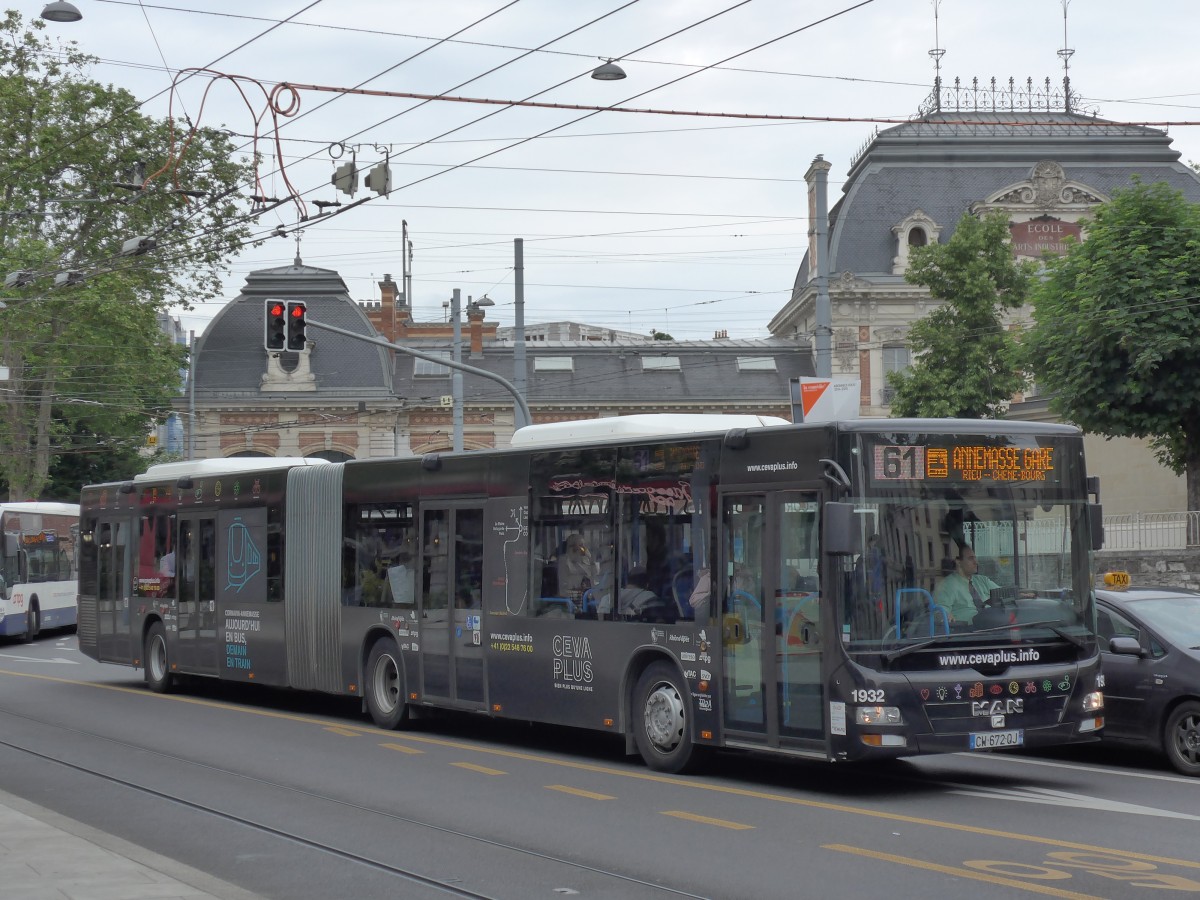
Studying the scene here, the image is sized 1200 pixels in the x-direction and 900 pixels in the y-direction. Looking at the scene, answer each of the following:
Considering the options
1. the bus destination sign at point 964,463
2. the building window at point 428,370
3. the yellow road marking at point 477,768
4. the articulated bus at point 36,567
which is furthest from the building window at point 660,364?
the bus destination sign at point 964,463

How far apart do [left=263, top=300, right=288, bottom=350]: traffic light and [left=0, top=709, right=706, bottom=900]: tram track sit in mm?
10173

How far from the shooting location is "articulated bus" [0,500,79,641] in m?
36.2

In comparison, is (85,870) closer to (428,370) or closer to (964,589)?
(964,589)

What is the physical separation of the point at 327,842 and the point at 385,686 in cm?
734

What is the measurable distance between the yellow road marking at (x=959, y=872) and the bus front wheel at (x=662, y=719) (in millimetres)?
3435

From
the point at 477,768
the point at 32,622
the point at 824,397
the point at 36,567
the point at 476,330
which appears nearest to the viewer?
the point at 477,768

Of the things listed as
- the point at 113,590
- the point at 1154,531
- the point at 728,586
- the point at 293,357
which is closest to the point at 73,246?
the point at 293,357

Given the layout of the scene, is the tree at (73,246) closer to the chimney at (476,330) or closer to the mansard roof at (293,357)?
the mansard roof at (293,357)

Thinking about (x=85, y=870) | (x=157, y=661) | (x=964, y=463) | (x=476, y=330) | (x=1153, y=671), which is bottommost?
(x=85, y=870)

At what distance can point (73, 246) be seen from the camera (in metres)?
46.5

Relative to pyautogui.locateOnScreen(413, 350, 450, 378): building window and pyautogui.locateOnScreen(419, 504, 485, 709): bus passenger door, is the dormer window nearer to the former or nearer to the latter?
pyautogui.locateOnScreen(413, 350, 450, 378): building window

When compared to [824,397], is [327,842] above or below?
below

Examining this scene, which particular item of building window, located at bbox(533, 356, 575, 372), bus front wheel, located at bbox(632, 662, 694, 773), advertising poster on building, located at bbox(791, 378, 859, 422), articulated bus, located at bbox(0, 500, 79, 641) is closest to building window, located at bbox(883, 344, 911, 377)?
building window, located at bbox(533, 356, 575, 372)

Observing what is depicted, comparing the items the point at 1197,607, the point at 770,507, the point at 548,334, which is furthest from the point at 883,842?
the point at 548,334
